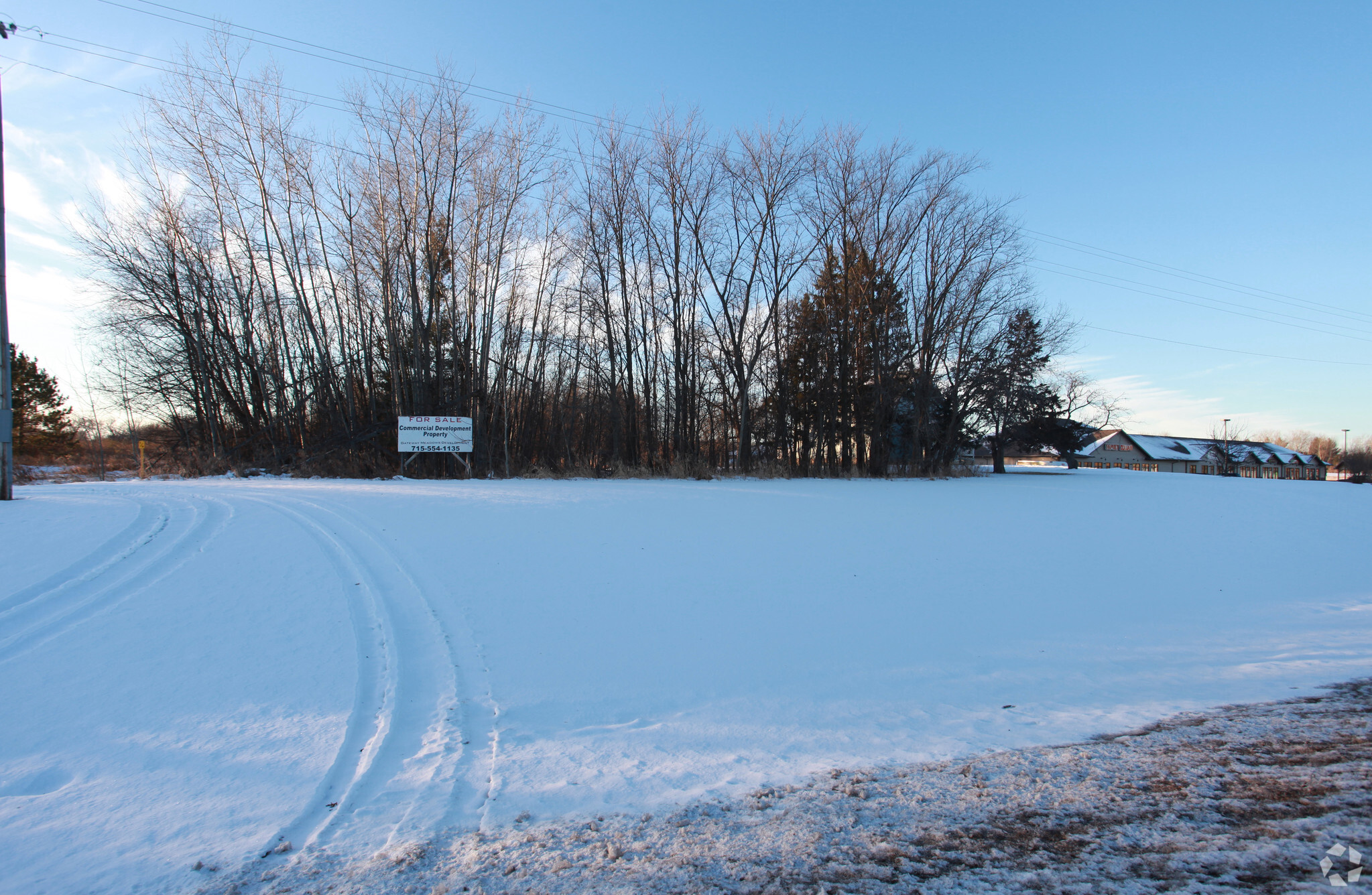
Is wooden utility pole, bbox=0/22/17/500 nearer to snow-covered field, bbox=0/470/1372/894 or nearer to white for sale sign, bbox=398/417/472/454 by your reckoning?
snow-covered field, bbox=0/470/1372/894

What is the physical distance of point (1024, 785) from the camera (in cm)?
254

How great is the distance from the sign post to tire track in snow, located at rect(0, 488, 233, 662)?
1074cm

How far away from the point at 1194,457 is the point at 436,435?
8652 centimetres

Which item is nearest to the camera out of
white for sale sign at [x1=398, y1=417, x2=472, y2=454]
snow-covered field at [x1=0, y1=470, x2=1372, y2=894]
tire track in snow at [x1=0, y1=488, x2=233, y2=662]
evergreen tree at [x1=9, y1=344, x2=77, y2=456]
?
snow-covered field at [x1=0, y1=470, x2=1372, y2=894]

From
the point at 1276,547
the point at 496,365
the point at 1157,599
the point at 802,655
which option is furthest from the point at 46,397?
the point at 1276,547

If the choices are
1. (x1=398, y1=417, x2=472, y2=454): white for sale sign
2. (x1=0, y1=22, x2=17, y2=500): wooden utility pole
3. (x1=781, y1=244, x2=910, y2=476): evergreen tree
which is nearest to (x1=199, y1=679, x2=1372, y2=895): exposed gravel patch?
(x1=0, y1=22, x2=17, y2=500): wooden utility pole

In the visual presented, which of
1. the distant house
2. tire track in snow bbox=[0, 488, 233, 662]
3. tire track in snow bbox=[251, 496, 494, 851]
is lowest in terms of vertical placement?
tire track in snow bbox=[251, 496, 494, 851]

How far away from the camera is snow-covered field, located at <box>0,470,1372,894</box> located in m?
2.51

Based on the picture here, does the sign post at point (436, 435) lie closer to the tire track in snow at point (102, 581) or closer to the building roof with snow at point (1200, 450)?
the tire track in snow at point (102, 581)

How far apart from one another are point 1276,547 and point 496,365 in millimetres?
22054

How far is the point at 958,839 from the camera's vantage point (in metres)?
2.08

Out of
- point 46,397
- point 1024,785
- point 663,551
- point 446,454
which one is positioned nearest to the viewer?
point 1024,785

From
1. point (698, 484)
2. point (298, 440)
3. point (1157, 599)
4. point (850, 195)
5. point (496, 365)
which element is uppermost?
point (850, 195)

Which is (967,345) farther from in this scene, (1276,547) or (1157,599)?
(1157,599)
